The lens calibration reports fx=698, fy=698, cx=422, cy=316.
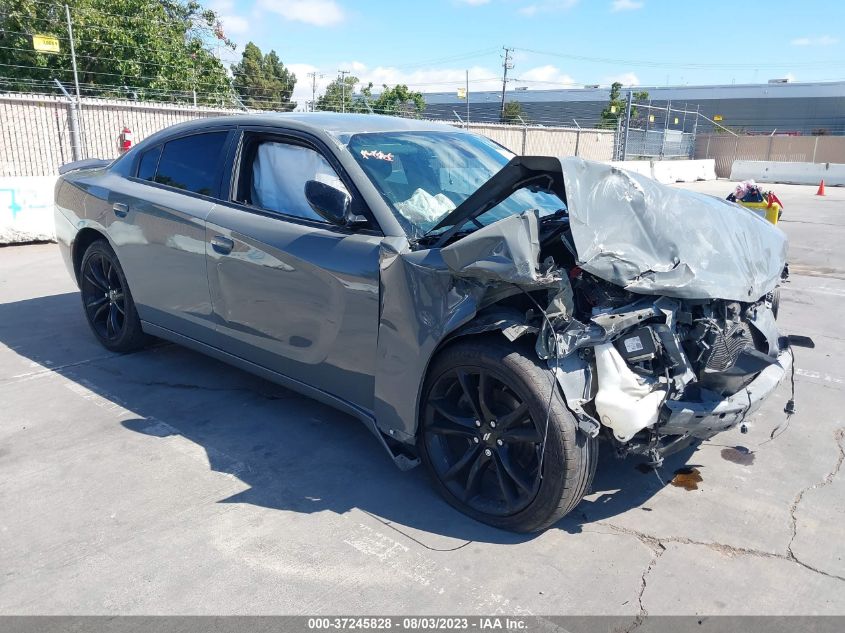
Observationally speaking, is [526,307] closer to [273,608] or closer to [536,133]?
[273,608]

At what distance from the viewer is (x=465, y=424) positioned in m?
3.17

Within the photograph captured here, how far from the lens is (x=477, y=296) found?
2.96 m

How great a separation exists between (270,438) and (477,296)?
172 cm

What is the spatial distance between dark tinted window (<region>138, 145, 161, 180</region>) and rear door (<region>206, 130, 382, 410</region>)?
1067mm

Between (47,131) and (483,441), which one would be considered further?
(47,131)

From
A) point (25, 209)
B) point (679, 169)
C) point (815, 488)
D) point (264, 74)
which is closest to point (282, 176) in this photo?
point (815, 488)

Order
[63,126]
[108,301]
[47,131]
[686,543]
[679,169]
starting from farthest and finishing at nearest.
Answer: [679,169] < [63,126] < [47,131] < [108,301] < [686,543]

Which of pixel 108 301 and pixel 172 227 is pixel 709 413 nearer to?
pixel 172 227

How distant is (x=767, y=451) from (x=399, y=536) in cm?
221

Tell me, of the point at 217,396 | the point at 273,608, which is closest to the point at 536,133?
the point at 217,396

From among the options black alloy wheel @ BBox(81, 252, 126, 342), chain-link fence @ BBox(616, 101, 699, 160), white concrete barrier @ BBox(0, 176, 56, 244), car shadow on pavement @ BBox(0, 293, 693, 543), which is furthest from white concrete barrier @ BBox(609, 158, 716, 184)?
car shadow on pavement @ BBox(0, 293, 693, 543)

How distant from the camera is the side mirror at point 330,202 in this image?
3.37 meters

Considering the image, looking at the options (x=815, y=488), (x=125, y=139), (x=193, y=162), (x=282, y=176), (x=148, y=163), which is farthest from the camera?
(x=125, y=139)

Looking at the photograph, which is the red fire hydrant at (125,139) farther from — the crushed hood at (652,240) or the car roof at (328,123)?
the crushed hood at (652,240)
